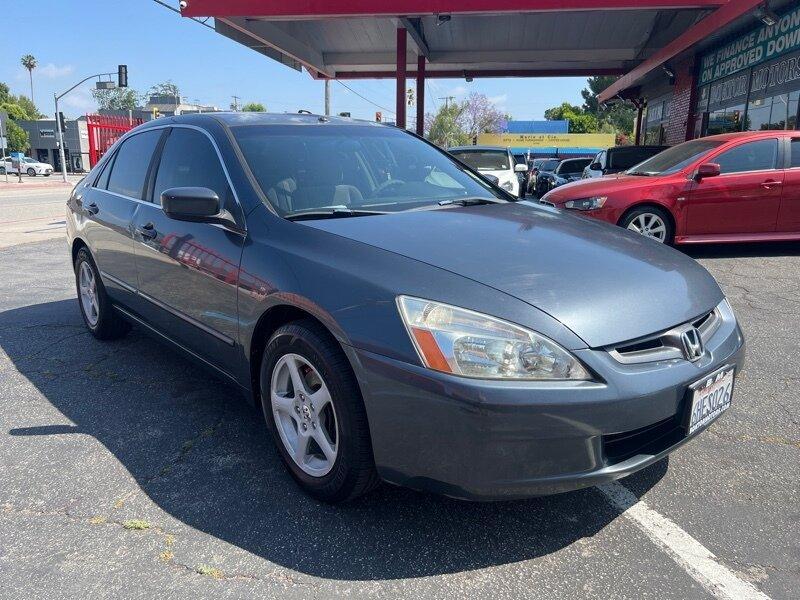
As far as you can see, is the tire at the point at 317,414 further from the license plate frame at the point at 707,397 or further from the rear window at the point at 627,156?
the rear window at the point at 627,156

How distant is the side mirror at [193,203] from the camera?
286 centimetres

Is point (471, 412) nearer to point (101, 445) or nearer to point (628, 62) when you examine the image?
point (101, 445)

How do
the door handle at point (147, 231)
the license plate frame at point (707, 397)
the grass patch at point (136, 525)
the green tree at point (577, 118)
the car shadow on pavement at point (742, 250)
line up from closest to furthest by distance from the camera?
1. the license plate frame at point (707, 397)
2. the grass patch at point (136, 525)
3. the door handle at point (147, 231)
4. the car shadow on pavement at point (742, 250)
5. the green tree at point (577, 118)

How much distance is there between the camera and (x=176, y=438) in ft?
10.4

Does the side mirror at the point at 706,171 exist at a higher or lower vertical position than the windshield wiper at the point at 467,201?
higher

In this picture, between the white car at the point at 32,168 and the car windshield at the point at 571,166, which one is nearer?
the car windshield at the point at 571,166

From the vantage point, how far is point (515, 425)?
197 cm

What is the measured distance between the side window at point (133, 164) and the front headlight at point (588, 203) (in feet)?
17.1

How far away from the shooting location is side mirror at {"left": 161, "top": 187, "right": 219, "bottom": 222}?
2.86 meters

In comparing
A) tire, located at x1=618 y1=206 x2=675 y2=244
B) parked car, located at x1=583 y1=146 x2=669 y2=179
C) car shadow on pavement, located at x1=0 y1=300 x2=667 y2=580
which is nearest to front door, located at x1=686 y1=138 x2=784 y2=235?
tire, located at x1=618 y1=206 x2=675 y2=244

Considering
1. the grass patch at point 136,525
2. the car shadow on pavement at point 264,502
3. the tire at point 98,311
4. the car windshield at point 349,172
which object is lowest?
the grass patch at point 136,525

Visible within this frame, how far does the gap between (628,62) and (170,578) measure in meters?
20.3

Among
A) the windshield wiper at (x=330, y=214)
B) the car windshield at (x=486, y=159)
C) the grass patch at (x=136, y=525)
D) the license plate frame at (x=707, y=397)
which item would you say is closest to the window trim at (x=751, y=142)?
the car windshield at (x=486, y=159)

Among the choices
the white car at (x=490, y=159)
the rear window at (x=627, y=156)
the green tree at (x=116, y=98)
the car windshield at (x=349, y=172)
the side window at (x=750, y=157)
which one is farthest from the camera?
the green tree at (x=116, y=98)
